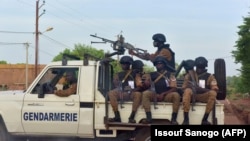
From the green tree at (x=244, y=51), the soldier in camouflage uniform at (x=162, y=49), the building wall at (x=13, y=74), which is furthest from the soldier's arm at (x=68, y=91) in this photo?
the building wall at (x=13, y=74)

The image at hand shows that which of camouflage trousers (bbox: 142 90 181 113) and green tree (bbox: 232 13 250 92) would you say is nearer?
camouflage trousers (bbox: 142 90 181 113)

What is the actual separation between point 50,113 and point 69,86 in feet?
2.08

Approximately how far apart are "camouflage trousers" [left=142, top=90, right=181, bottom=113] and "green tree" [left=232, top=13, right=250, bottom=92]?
49.0 ft

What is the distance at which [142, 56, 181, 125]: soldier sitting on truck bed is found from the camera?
8.45m

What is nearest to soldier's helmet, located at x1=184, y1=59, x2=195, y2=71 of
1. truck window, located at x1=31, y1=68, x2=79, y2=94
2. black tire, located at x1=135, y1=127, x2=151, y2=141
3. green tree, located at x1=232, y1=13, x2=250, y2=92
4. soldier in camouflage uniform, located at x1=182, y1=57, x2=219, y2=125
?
soldier in camouflage uniform, located at x1=182, y1=57, x2=219, y2=125

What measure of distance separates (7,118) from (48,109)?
2.68 ft

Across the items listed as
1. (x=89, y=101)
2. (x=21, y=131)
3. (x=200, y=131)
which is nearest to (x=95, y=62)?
(x=89, y=101)

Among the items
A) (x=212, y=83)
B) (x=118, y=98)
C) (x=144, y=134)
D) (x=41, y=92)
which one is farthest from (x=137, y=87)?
(x=41, y=92)

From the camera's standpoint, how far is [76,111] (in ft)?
28.9

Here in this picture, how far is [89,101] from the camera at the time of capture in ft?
28.8

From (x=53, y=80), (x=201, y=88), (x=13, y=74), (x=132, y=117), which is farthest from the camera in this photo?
(x=13, y=74)

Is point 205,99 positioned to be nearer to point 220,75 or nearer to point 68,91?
point 220,75

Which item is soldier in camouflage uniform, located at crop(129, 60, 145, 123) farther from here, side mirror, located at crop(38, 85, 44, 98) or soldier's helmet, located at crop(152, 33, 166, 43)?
side mirror, located at crop(38, 85, 44, 98)

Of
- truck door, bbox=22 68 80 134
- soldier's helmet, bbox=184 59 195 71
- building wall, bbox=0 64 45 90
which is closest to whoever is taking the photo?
truck door, bbox=22 68 80 134
